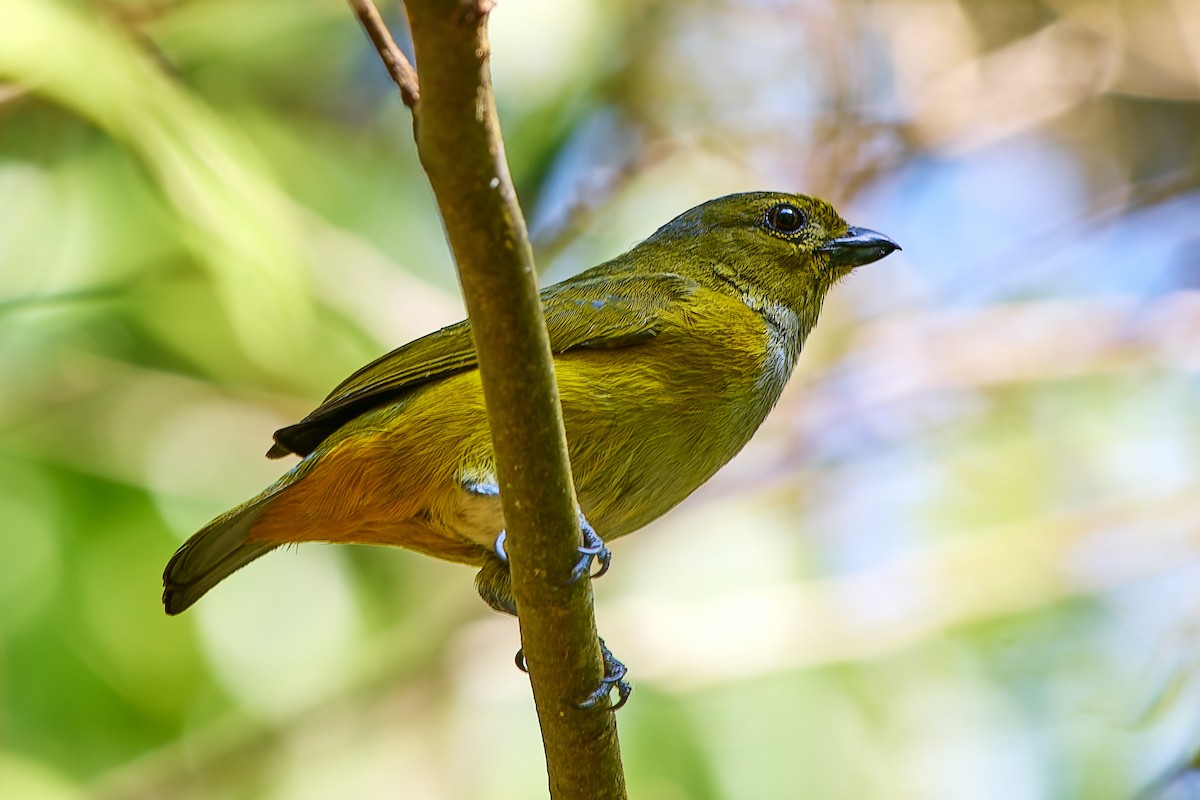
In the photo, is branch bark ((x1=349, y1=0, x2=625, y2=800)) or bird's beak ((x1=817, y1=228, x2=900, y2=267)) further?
bird's beak ((x1=817, y1=228, x2=900, y2=267))

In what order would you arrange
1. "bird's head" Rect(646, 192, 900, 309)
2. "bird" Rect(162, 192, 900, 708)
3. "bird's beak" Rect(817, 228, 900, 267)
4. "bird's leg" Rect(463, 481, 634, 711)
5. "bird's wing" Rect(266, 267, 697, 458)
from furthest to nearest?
"bird's beak" Rect(817, 228, 900, 267) → "bird's head" Rect(646, 192, 900, 309) → "bird's wing" Rect(266, 267, 697, 458) → "bird" Rect(162, 192, 900, 708) → "bird's leg" Rect(463, 481, 634, 711)

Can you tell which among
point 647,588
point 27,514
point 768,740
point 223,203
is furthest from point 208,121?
point 768,740

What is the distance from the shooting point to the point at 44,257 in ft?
17.9

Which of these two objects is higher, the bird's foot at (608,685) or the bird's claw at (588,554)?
the bird's claw at (588,554)

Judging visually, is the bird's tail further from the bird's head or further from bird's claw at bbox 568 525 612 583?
the bird's head

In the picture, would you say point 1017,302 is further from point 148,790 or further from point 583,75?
point 148,790

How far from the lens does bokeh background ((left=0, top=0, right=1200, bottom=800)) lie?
18.2ft

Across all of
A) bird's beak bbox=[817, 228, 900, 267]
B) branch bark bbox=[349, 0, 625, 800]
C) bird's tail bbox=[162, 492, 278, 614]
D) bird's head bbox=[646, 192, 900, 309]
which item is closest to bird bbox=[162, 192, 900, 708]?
bird's tail bbox=[162, 492, 278, 614]

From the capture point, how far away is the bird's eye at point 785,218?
14.0ft

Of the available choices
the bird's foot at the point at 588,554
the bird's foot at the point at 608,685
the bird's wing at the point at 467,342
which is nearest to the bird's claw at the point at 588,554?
the bird's foot at the point at 588,554

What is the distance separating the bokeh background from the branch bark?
8.17 ft

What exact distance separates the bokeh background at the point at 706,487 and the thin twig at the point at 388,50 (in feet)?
11.1

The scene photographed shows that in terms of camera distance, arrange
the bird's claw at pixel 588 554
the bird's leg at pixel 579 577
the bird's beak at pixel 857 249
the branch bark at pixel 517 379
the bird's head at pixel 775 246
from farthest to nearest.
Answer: the bird's beak at pixel 857 249
the bird's head at pixel 775 246
the bird's leg at pixel 579 577
the bird's claw at pixel 588 554
the branch bark at pixel 517 379

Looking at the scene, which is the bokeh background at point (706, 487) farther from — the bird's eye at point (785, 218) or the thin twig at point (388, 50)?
the thin twig at point (388, 50)
